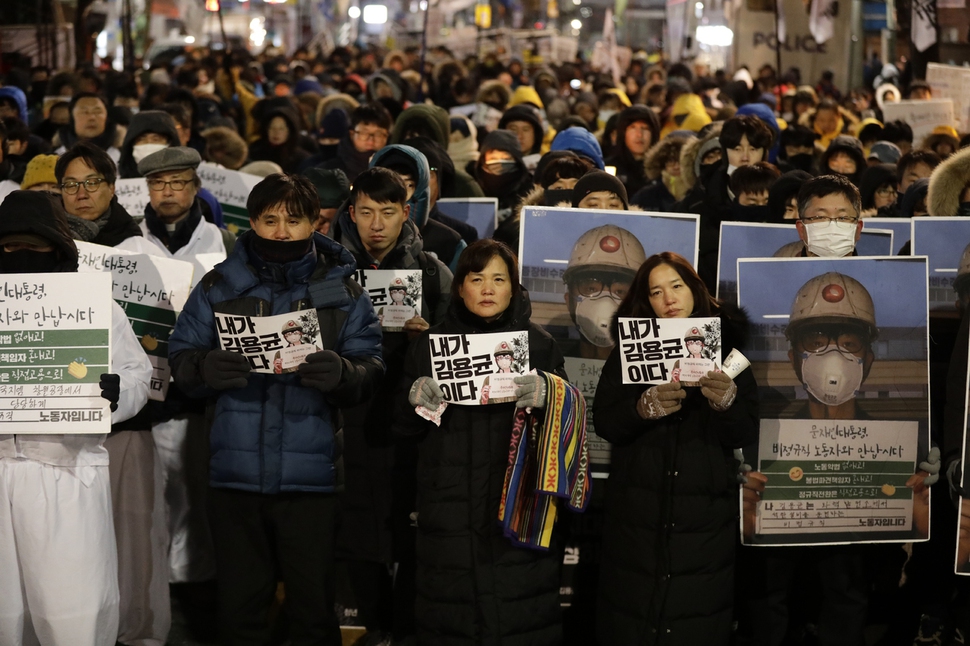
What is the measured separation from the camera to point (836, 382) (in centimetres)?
477

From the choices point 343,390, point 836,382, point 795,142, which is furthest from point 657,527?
point 795,142

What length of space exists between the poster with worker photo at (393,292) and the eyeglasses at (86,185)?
1404mm

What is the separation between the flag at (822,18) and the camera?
63.8 ft

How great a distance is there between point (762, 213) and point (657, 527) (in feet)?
7.91

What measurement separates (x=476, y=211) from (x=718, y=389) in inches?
119

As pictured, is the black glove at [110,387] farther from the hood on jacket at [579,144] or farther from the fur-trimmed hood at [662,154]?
the fur-trimmed hood at [662,154]

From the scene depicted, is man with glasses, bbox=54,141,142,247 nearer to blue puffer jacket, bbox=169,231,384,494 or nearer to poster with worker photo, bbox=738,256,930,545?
blue puffer jacket, bbox=169,231,384,494

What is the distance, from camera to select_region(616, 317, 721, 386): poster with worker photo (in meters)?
4.39

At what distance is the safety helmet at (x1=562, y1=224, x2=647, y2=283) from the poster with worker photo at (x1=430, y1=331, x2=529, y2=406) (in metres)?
0.96

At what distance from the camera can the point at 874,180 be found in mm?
7688

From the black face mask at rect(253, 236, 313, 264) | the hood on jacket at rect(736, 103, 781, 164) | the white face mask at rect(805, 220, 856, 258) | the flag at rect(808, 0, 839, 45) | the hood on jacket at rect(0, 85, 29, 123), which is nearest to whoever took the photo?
the black face mask at rect(253, 236, 313, 264)

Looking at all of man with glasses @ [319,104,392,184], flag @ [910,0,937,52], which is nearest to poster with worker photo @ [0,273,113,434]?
man with glasses @ [319,104,392,184]

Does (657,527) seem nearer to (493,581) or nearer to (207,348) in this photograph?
(493,581)

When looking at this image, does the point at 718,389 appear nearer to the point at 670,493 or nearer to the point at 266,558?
the point at 670,493
